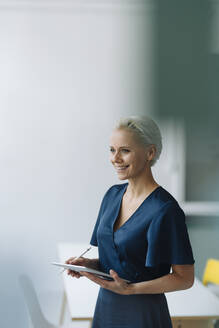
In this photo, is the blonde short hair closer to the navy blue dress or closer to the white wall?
the navy blue dress

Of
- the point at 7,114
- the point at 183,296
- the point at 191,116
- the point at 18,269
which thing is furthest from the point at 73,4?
the point at 191,116

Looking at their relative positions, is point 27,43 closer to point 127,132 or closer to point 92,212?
point 92,212

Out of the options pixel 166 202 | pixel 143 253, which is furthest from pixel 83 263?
pixel 166 202

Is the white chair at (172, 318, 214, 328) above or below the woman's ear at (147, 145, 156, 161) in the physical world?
below

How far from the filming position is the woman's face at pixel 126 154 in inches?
46.9

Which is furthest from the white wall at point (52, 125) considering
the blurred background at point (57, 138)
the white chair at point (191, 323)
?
the white chair at point (191, 323)

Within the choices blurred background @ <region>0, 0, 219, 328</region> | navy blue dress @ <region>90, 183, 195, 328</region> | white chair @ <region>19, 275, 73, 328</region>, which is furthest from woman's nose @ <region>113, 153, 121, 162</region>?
blurred background @ <region>0, 0, 219, 328</region>

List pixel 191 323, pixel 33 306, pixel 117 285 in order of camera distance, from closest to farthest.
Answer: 1. pixel 117 285
2. pixel 191 323
3. pixel 33 306

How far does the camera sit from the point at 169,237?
1.19 metres

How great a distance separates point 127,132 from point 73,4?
118 inches

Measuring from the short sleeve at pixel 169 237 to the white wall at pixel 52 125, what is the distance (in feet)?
9.53

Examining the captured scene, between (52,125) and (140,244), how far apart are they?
9.81 feet

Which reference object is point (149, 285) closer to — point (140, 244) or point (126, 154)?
point (140, 244)

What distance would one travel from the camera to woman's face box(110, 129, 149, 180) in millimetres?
1191
